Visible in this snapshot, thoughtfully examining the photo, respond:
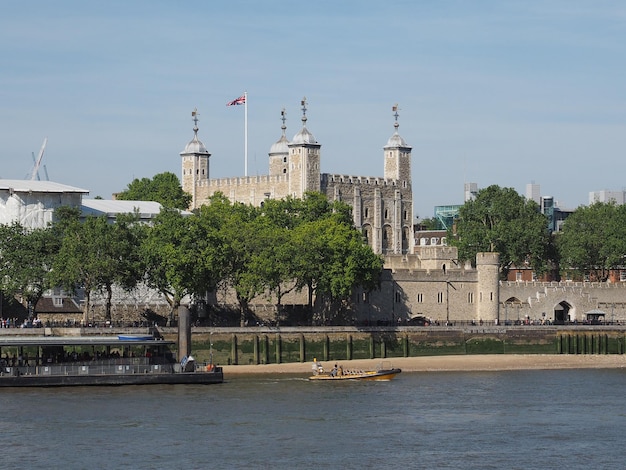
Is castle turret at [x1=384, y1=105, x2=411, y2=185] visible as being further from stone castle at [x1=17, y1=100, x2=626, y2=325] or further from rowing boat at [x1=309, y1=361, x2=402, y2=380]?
rowing boat at [x1=309, y1=361, x2=402, y2=380]

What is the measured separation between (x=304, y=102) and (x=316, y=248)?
3560 cm

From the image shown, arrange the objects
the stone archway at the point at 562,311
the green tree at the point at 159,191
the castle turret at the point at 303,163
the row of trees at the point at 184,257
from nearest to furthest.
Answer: the row of trees at the point at 184,257 → the stone archway at the point at 562,311 → the castle turret at the point at 303,163 → the green tree at the point at 159,191

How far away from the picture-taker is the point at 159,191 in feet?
473

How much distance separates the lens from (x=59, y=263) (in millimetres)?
95938

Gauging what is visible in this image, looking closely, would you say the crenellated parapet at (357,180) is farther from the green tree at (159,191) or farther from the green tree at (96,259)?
the green tree at (96,259)

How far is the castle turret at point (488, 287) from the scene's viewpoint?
118562 mm

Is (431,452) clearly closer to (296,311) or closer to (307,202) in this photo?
(296,311)

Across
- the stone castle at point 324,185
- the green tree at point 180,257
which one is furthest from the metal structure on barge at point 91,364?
the stone castle at point 324,185

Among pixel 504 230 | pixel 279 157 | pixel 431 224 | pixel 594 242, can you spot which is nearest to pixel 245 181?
pixel 279 157

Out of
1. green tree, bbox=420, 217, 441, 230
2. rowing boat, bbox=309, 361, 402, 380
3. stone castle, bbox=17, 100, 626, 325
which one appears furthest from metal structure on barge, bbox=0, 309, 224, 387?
green tree, bbox=420, 217, 441, 230

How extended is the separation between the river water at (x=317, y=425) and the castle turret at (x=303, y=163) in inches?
1874

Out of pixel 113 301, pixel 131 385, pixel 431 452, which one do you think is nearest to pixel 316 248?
pixel 113 301

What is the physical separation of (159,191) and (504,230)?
3321 centimetres

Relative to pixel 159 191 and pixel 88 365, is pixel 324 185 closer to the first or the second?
pixel 159 191
